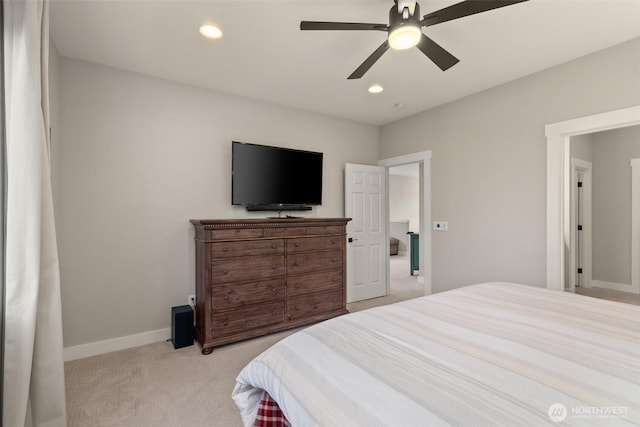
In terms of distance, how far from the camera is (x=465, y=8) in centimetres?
154

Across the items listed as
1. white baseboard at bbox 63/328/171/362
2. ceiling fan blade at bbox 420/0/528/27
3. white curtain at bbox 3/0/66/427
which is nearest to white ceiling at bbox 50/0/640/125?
ceiling fan blade at bbox 420/0/528/27

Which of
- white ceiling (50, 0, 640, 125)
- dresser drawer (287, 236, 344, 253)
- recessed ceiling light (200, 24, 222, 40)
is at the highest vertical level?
white ceiling (50, 0, 640, 125)

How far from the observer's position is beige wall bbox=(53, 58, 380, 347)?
2.63m

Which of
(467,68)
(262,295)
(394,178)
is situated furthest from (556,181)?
(394,178)

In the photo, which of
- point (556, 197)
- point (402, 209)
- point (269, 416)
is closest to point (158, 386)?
point (269, 416)

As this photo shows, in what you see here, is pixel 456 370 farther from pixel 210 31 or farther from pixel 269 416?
pixel 210 31

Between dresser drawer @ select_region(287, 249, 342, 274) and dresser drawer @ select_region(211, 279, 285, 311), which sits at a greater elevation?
dresser drawer @ select_region(287, 249, 342, 274)

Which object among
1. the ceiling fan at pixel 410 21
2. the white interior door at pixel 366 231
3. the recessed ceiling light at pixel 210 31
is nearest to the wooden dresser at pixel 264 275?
the white interior door at pixel 366 231

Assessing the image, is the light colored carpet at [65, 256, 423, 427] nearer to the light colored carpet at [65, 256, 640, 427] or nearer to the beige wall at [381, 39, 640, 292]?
the light colored carpet at [65, 256, 640, 427]

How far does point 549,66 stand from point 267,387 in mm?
3582

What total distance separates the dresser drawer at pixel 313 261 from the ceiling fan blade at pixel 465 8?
2.40m

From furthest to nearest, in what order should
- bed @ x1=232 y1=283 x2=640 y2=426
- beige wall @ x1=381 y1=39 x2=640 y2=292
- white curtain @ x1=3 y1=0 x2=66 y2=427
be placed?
beige wall @ x1=381 y1=39 x2=640 y2=292, white curtain @ x1=3 y1=0 x2=66 y2=427, bed @ x1=232 y1=283 x2=640 y2=426

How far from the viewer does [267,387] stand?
1.15 meters

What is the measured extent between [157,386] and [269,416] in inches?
58.6
